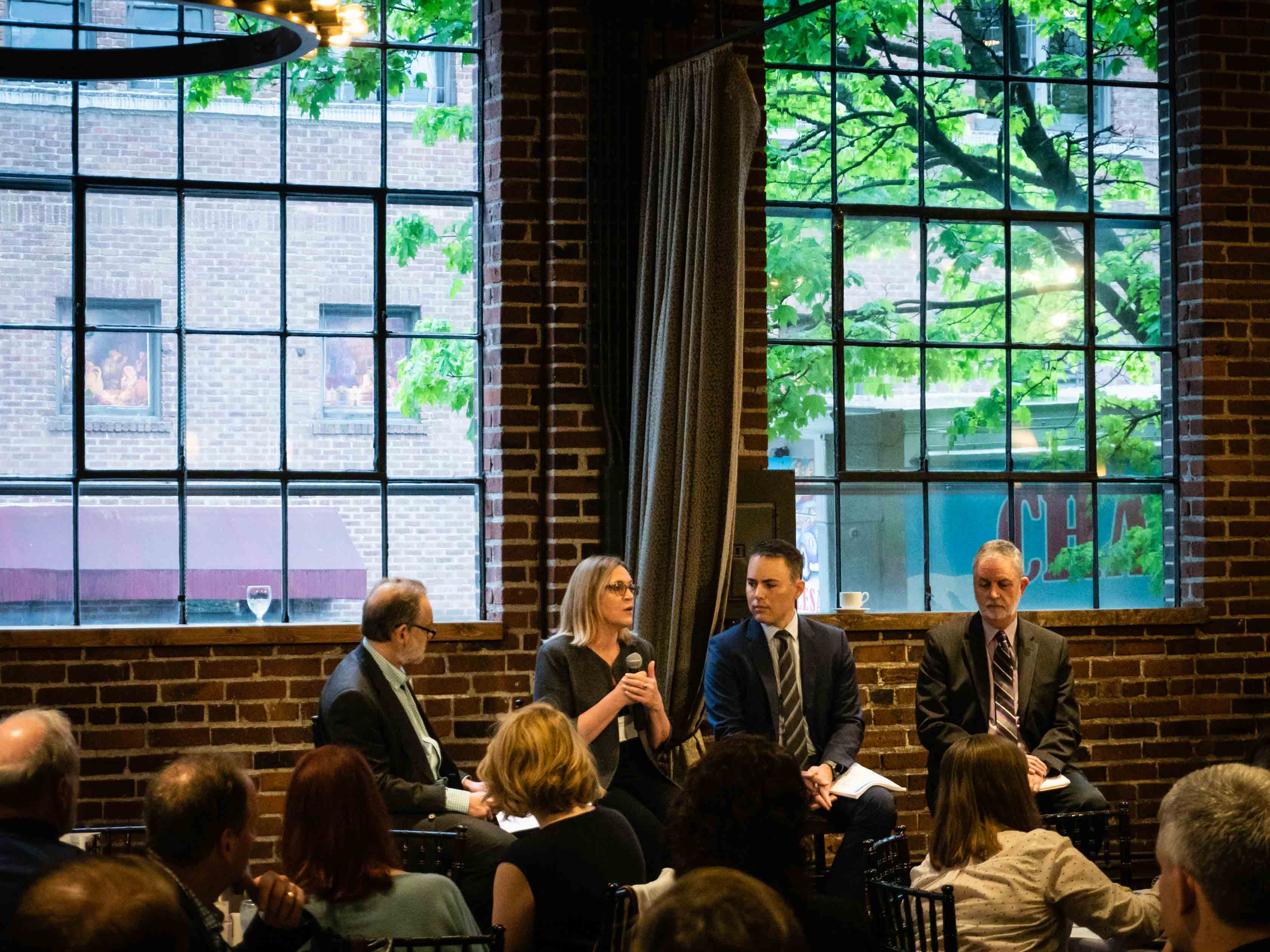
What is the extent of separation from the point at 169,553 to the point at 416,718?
4.56 feet

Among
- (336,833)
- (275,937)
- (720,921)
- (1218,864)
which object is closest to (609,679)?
(336,833)

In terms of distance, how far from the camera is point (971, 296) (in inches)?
239

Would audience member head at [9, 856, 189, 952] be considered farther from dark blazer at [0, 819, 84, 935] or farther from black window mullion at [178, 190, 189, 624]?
black window mullion at [178, 190, 189, 624]

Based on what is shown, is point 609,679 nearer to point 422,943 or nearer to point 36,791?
point 422,943

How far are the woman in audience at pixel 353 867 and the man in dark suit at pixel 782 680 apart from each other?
2.24m

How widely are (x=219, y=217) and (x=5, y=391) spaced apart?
3.36 feet

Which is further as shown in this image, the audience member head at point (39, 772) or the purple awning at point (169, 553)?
the purple awning at point (169, 553)

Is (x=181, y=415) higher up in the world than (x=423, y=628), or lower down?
higher up

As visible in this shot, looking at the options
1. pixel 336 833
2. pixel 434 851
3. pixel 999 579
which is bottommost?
pixel 434 851

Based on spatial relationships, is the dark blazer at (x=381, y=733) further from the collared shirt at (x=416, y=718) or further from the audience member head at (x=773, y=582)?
the audience member head at (x=773, y=582)

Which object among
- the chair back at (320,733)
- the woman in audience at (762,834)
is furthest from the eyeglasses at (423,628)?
the woman in audience at (762,834)

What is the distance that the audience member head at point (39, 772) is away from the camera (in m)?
2.67

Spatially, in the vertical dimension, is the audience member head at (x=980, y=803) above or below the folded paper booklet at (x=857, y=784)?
above

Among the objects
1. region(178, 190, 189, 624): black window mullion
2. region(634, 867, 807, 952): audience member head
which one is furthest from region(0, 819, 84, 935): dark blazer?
region(178, 190, 189, 624): black window mullion
